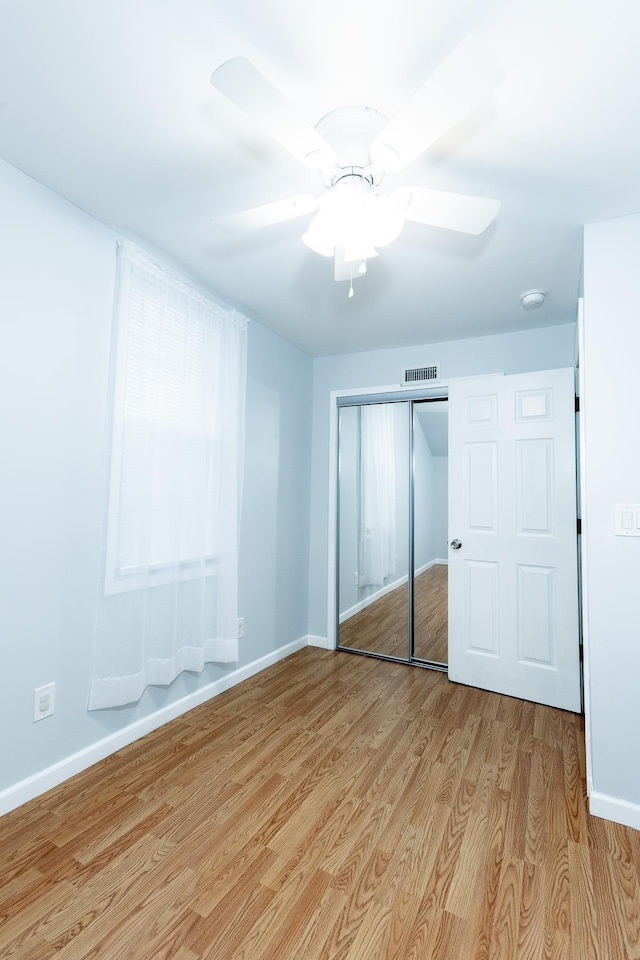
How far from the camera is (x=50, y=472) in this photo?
1.85 m

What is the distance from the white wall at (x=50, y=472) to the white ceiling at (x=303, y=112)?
0.24 metres

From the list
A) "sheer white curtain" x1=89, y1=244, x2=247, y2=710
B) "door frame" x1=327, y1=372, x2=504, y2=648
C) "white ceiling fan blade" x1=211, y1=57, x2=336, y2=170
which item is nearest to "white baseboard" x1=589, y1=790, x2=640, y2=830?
"sheer white curtain" x1=89, y1=244, x2=247, y2=710

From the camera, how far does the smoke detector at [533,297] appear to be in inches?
101

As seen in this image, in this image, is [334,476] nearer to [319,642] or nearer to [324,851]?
[319,642]

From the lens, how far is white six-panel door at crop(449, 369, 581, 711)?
107 inches

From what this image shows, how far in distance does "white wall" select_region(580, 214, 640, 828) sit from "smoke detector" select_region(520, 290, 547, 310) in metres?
0.67

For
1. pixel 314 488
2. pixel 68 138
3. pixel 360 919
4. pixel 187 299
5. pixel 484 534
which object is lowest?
pixel 360 919

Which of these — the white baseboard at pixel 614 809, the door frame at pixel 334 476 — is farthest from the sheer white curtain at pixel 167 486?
the white baseboard at pixel 614 809

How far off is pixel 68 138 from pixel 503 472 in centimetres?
276

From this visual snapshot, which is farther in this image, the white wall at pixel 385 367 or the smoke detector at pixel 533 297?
the white wall at pixel 385 367

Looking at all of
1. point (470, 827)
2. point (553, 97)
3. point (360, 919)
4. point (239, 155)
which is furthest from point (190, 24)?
point (470, 827)

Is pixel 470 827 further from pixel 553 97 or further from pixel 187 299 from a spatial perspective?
pixel 187 299

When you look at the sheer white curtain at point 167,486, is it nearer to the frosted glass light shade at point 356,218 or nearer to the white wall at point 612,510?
the frosted glass light shade at point 356,218

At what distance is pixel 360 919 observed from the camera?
1312mm
